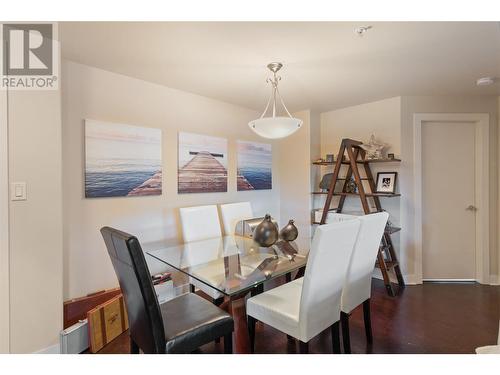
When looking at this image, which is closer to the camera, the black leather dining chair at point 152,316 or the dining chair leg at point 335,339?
the black leather dining chair at point 152,316

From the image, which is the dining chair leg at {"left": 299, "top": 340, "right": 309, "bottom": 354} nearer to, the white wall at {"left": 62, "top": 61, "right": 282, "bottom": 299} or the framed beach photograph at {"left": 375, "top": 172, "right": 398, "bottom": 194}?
the white wall at {"left": 62, "top": 61, "right": 282, "bottom": 299}

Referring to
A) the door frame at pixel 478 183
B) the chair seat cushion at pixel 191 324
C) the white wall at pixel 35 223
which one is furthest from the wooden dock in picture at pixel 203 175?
the door frame at pixel 478 183

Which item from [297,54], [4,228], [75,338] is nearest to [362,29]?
[297,54]

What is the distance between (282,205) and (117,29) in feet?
9.58

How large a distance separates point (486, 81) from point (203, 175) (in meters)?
2.93

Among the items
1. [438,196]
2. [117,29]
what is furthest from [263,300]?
[438,196]

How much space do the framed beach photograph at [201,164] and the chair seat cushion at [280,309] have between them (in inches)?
60.7

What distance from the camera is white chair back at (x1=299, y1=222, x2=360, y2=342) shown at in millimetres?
1327

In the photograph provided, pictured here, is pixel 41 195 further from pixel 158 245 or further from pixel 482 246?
pixel 482 246

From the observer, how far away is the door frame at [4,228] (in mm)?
1530

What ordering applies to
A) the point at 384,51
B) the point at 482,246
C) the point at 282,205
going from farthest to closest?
the point at 282,205 < the point at 482,246 < the point at 384,51

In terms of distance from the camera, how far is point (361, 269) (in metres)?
1.77

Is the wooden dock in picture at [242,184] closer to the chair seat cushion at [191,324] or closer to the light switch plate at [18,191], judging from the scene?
the chair seat cushion at [191,324]
